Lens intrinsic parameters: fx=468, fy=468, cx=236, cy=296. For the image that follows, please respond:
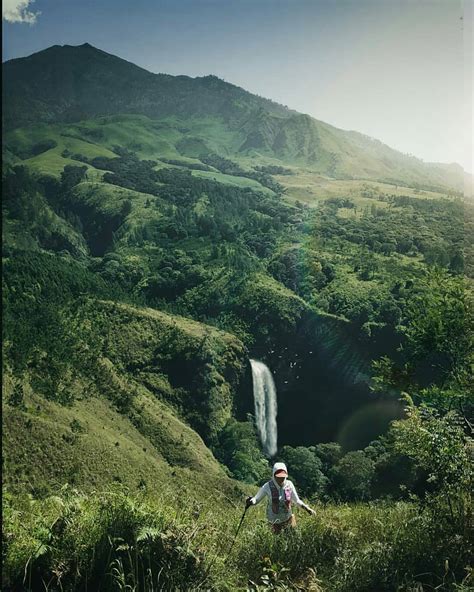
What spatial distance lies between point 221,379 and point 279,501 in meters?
62.8

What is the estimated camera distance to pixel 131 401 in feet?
177

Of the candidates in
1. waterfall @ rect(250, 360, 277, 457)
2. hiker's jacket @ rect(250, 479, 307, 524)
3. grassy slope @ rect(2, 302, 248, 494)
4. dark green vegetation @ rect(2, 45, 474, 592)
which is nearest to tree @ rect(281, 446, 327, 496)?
dark green vegetation @ rect(2, 45, 474, 592)

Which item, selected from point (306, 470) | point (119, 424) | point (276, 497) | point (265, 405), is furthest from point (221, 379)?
point (276, 497)

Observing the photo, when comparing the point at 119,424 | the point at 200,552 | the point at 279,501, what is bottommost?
the point at 119,424

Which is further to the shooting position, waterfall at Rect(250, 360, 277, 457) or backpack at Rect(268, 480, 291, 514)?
waterfall at Rect(250, 360, 277, 457)

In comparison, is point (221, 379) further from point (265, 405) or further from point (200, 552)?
Result: point (200, 552)

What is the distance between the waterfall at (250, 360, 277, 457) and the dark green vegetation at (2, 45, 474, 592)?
1501 millimetres

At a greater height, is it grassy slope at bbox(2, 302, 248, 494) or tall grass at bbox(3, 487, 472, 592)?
tall grass at bbox(3, 487, 472, 592)

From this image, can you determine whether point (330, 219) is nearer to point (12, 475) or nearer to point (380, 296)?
point (380, 296)

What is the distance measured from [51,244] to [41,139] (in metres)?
102

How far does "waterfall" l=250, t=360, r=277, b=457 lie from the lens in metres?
69.1

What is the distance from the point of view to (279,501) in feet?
20.9

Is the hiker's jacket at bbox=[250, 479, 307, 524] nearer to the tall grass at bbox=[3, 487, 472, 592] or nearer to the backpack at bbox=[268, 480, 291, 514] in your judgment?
the backpack at bbox=[268, 480, 291, 514]

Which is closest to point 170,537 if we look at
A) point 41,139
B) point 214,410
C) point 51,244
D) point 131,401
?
point 131,401
